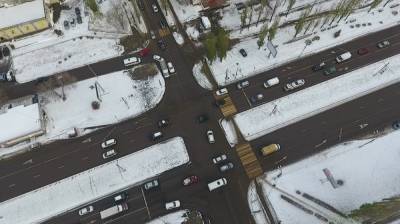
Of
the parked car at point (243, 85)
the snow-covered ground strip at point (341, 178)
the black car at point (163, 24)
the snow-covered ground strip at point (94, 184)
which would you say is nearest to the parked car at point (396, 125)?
the snow-covered ground strip at point (341, 178)

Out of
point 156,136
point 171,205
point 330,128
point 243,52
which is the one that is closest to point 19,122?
point 156,136

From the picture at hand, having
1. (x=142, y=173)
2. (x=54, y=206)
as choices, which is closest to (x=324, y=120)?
(x=142, y=173)

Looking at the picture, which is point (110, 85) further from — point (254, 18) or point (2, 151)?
point (254, 18)

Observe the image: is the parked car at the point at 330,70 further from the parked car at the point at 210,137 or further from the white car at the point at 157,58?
the white car at the point at 157,58

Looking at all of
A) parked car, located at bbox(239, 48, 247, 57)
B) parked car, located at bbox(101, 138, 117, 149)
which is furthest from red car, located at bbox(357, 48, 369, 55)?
parked car, located at bbox(101, 138, 117, 149)

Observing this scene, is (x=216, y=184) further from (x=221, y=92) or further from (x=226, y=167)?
(x=221, y=92)

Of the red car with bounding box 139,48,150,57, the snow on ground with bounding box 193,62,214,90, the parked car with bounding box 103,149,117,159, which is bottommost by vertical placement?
the parked car with bounding box 103,149,117,159

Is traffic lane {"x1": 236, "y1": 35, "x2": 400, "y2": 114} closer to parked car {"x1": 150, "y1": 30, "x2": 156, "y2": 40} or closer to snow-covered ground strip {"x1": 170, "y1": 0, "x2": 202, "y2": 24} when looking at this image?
snow-covered ground strip {"x1": 170, "y1": 0, "x2": 202, "y2": 24}
